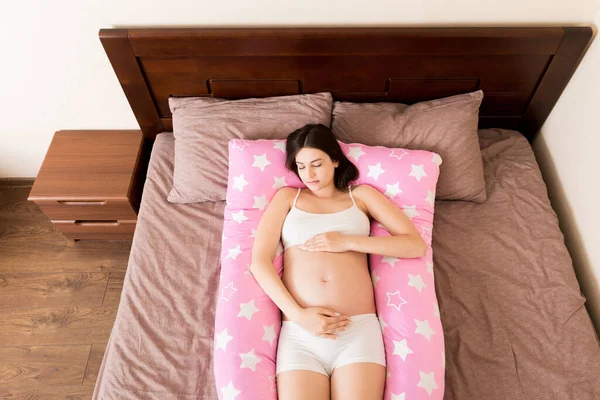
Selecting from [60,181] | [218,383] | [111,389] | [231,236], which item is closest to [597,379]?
[218,383]

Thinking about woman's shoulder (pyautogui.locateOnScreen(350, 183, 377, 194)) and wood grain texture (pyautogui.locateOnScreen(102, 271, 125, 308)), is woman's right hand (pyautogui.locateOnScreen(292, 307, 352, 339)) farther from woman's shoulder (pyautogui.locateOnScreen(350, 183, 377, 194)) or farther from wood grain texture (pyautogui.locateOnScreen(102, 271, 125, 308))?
wood grain texture (pyautogui.locateOnScreen(102, 271, 125, 308))

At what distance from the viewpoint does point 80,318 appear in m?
2.08

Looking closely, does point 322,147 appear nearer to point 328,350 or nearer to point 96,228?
point 328,350

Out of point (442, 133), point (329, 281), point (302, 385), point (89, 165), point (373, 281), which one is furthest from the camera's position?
point (89, 165)

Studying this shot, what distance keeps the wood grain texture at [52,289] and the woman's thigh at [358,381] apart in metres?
1.36

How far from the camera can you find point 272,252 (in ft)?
5.15

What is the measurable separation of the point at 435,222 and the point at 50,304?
191 cm

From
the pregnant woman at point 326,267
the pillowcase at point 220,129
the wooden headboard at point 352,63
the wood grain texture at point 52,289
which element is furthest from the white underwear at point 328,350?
the wood grain texture at point 52,289

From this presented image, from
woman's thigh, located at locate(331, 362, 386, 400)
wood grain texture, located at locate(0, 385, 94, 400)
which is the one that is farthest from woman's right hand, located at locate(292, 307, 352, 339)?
wood grain texture, located at locate(0, 385, 94, 400)

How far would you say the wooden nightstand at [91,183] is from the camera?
197cm

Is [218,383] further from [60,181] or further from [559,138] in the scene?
[559,138]

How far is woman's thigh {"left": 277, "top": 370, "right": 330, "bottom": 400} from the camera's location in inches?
52.1

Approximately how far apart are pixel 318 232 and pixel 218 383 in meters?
0.62

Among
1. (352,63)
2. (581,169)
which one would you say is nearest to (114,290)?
(352,63)
